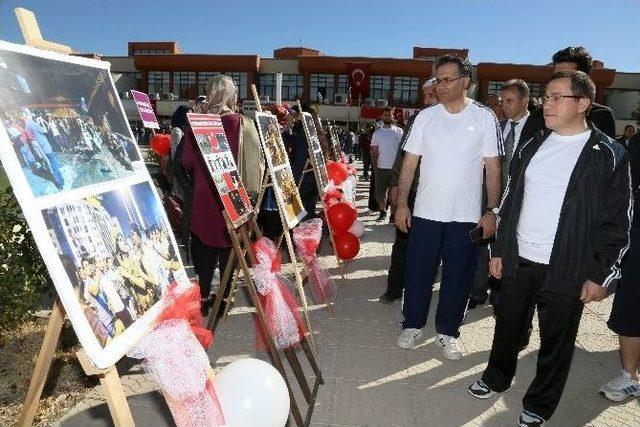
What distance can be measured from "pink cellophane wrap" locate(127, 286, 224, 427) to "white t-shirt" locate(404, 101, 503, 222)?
2.26 m

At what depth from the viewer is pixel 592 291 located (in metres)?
2.51

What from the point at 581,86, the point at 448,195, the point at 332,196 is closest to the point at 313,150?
the point at 332,196

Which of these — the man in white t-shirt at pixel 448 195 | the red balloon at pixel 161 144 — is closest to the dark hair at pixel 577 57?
the man in white t-shirt at pixel 448 195

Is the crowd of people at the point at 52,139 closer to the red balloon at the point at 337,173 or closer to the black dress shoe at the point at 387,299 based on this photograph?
the black dress shoe at the point at 387,299

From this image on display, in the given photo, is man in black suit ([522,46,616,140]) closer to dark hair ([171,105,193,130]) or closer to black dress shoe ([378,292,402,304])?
black dress shoe ([378,292,402,304])

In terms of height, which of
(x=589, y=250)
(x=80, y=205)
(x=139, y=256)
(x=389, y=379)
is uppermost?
(x=80, y=205)

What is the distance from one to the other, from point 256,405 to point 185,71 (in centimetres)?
4867

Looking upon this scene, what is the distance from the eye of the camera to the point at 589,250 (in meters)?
2.55

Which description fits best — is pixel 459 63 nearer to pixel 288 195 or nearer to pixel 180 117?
pixel 288 195

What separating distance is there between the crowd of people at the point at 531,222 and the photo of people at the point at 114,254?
6.48 ft

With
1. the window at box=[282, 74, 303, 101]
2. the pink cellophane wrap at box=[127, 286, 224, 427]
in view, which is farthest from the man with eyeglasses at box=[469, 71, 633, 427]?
the window at box=[282, 74, 303, 101]

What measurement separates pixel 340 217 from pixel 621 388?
316cm

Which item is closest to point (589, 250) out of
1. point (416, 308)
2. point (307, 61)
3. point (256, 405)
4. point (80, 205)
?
point (416, 308)

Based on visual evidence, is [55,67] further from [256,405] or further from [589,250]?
[589,250]
